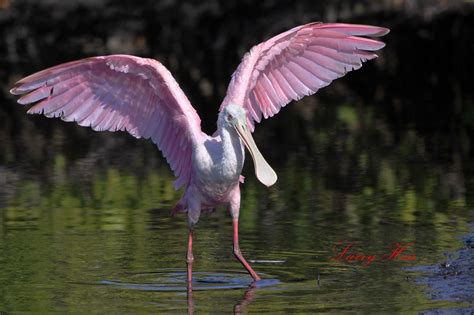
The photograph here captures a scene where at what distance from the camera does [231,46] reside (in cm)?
2420

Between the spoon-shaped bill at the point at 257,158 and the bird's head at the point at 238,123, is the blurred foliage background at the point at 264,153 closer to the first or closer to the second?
the spoon-shaped bill at the point at 257,158

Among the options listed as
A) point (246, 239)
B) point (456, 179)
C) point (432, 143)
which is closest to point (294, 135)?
point (432, 143)

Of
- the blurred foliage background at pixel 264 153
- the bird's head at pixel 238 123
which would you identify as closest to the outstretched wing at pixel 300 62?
the bird's head at pixel 238 123

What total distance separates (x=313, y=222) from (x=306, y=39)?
1.64m

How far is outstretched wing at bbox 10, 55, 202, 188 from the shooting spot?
8.39m

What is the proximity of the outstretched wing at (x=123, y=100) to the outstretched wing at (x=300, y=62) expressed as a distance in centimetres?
44

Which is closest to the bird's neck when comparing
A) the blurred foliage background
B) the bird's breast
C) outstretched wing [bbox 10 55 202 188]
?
the bird's breast

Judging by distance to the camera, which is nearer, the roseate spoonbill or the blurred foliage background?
the roseate spoonbill

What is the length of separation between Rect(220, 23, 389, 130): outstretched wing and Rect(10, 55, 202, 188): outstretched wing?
1.44 feet

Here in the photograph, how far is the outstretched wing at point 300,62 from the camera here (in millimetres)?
8562

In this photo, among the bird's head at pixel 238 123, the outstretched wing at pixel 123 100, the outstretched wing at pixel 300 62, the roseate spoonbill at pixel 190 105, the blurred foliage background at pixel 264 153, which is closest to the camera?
the bird's head at pixel 238 123

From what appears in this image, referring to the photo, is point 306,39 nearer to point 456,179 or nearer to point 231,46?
point 456,179

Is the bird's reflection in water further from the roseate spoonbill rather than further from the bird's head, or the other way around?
the bird's head

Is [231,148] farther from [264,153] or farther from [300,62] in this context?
[264,153]
